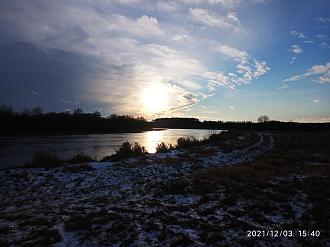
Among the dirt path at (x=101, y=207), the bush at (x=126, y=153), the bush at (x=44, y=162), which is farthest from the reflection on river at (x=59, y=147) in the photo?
the dirt path at (x=101, y=207)

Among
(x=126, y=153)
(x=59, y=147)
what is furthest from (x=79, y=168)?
A: (x=59, y=147)

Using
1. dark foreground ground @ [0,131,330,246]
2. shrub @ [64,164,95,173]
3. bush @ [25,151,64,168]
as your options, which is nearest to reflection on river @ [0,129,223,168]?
bush @ [25,151,64,168]

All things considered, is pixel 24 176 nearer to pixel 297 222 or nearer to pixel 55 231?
pixel 55 231

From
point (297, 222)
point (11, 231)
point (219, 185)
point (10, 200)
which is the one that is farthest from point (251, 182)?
point (10, 200)

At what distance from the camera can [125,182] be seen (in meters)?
15.3

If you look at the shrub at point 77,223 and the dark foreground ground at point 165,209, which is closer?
the dark foreground ground at point 165,209

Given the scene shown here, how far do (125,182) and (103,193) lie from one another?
2173 mm

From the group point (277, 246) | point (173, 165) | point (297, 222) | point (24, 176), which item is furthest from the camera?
point (173, 165)

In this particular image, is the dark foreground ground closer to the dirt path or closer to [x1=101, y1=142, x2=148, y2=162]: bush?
the dirt path

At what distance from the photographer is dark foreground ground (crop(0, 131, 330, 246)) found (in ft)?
23.7

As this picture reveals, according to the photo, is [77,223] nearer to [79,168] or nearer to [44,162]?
[79,168]

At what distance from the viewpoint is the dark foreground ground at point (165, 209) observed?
7.23 metres

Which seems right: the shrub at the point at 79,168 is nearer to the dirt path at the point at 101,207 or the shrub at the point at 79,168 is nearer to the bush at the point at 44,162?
the dirt path at the point at 101,207

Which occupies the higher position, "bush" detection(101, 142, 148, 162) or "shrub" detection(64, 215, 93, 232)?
"bush" detection(101, 142, 148, 162)
